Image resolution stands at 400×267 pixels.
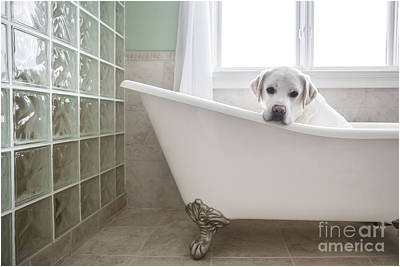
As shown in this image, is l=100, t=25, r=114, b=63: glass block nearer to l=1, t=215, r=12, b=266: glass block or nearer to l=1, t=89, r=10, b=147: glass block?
l=1, t=89, r=10, b=147: glass block

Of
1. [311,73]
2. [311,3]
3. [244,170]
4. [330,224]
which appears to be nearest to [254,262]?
[244,170]

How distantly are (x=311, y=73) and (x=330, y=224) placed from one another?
0.98m

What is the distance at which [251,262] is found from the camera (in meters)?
1.34

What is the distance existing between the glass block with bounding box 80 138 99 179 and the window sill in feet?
2.97

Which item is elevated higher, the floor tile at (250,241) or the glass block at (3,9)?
the glass block at (3,9)

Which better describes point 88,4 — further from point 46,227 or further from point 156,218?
point 156,218

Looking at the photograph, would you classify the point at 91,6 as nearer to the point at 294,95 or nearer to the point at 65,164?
the point at 65,164

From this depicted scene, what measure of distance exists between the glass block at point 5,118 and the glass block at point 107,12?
995mm

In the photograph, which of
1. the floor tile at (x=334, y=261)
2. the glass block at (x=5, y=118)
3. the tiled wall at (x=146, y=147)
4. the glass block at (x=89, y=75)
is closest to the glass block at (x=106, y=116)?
the glass block at (x=89, y=75)

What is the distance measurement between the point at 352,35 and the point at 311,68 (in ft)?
1.35

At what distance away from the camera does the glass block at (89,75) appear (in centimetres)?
156

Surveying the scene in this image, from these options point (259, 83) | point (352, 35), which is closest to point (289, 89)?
point (259, 83)

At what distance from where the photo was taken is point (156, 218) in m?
1.99

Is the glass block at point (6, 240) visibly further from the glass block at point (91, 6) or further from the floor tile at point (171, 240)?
the glass block at point (91, 6)
